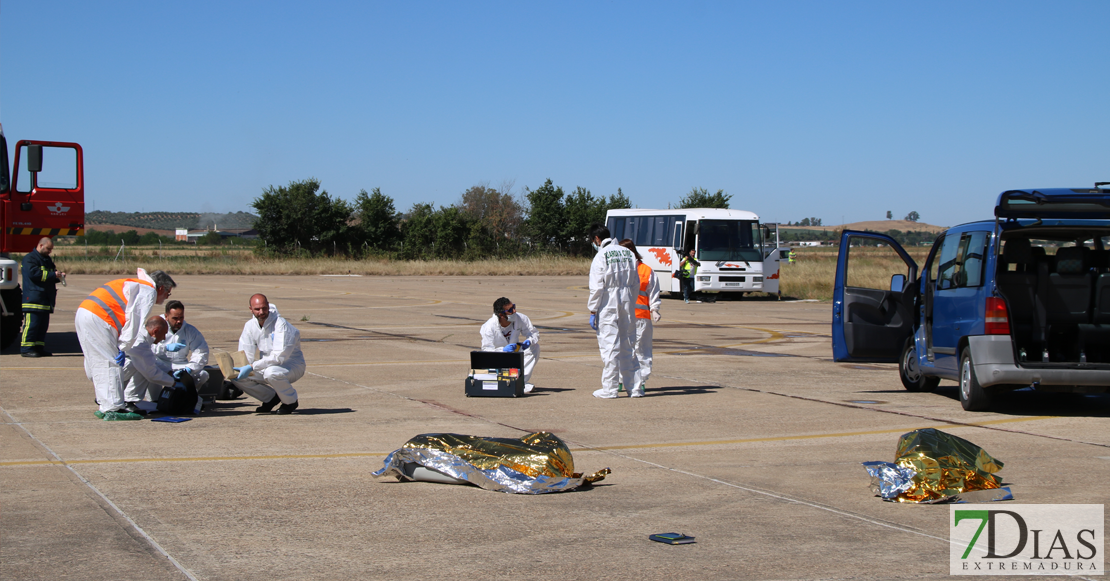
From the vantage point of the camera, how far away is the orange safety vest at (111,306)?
920 cm

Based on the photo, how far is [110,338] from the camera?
363 inches

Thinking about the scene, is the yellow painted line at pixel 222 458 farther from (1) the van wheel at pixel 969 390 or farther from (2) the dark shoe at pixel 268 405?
(1) the van wheel at pixel 969 390

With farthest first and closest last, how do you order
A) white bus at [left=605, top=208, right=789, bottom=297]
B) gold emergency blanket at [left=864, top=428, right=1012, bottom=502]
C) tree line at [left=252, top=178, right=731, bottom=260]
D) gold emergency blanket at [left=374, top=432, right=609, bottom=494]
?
1. tree line at [left=252, top=178, right=731, bottom=260]
2. white bus at [left=605, top=208, right=789, bottom=297]
3. gold emergency blanket at [left=374, top=432, right=609, bottom=494]
4. gold emergency blanket at [left=864, top=428, right=1012, bottom=502]

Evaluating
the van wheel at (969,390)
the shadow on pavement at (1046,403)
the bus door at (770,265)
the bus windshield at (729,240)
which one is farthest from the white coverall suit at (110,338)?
the bus door at (770,265)

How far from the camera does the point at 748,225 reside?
32.1 metres

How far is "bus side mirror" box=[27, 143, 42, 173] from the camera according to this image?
46.2ft

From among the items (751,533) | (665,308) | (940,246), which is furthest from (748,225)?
(751,533)

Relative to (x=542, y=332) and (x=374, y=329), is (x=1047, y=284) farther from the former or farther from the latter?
(x=374, y=329)

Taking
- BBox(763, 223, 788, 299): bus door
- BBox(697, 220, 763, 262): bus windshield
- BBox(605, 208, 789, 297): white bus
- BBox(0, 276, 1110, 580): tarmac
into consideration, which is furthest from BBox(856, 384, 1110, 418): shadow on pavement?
BBox(763, 223, 788, 299): bus door

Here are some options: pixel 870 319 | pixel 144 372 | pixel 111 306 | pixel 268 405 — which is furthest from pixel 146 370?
pixel 870 319

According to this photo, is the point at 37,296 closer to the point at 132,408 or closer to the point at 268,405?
the point at 132,408

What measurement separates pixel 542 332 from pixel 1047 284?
1095 centimetres

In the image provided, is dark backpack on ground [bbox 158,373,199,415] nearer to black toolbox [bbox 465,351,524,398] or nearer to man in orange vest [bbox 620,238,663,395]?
black toolbox [bbox 465,351,524,398]

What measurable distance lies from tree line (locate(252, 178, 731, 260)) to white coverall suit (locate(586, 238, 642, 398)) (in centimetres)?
5228
